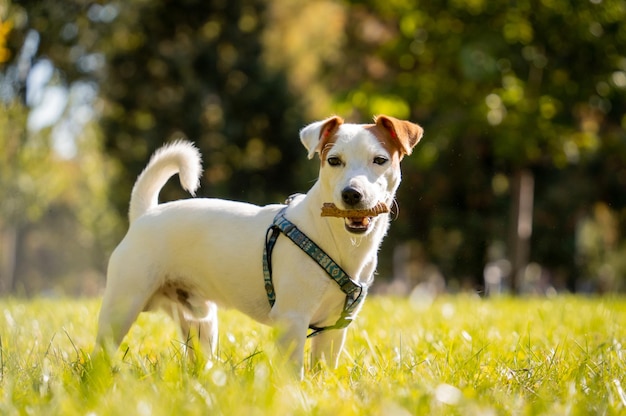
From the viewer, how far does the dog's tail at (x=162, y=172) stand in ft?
14.6

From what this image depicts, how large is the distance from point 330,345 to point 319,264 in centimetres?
54

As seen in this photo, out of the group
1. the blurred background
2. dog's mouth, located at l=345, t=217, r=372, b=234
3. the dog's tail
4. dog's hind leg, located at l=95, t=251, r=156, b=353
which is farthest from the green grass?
the blurred background

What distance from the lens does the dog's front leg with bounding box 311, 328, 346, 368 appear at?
3893mm

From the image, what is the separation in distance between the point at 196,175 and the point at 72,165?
28.8 meters

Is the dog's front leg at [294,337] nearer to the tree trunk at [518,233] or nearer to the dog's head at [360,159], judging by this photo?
the dog's head at [360,159]

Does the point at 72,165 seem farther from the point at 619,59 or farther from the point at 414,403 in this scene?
the point at 414,403

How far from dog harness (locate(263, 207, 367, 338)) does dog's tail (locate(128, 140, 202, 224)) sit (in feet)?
2.75

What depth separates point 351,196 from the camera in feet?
11.3

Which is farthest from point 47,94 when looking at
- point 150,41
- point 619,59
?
point 619,59

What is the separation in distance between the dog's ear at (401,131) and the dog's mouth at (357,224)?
1.61ft

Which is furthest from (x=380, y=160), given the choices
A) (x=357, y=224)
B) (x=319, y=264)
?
(x=319, y=264)

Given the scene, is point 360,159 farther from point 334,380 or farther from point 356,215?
point 334,380

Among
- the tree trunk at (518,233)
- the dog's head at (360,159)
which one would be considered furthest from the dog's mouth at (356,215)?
the tree trunk at (518,233)

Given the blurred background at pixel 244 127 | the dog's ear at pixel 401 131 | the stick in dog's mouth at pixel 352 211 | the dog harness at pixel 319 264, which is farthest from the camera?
the blurred background at pixel 244 127
